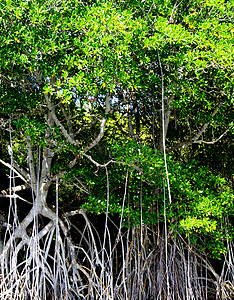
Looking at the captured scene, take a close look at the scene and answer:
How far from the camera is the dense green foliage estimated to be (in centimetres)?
257

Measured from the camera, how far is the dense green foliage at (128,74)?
8.43 feet

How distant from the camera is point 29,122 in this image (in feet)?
9.73

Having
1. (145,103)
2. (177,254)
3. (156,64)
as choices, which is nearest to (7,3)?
(156,64)

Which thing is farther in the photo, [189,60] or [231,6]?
[231,6]

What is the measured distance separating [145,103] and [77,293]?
2.24 metres

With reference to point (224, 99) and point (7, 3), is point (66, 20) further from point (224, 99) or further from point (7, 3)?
point (224, 99)

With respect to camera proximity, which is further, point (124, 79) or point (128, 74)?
point (128, 74)

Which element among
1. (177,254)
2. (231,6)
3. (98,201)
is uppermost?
(231,6)

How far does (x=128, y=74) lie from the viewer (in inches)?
112

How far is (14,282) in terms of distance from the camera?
3506 mm

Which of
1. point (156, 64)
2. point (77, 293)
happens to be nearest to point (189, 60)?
point (156, 64)

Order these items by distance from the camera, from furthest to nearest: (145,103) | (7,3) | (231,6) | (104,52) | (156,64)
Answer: (145,103) → (156,64) → (231,6) → (104,52) → (7,3)

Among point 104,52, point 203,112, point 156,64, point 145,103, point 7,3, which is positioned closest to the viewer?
point 7,3

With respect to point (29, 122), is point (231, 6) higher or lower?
higher
